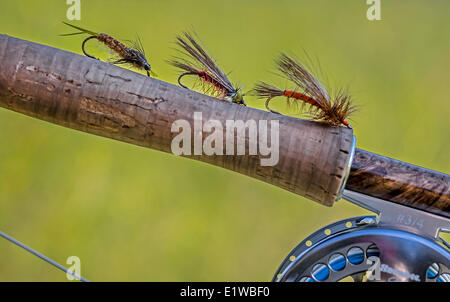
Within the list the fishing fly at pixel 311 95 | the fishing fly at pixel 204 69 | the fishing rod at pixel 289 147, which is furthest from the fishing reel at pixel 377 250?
the fishing fly at pixel 204 69

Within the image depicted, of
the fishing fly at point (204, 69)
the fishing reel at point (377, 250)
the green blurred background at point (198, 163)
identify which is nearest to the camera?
the fishing reel at point (377, 250)

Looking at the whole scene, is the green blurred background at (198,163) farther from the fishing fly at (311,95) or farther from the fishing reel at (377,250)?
the fishing reel at (377,250)

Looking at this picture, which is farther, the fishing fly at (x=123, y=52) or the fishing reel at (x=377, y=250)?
the fishing fly at (x=123, y=52)

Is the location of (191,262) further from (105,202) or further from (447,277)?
(447,277)

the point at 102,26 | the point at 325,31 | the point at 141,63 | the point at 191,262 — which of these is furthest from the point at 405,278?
the point at 102,26

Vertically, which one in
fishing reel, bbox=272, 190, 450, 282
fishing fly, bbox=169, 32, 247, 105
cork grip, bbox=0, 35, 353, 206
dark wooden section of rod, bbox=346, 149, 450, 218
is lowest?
fishing reel, bbox=272, 190, 450, 282

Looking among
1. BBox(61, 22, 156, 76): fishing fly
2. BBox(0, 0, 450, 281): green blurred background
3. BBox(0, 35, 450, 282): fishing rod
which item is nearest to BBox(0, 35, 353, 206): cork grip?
BBox(0, 35, 450, 282): fishing rod

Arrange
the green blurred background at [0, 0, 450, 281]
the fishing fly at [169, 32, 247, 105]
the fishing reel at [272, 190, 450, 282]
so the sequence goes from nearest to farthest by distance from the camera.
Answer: the fishing reel at [272, 190, 450, 282] < the fishing fly at [169, 32, 247, 105] < the green blurred background at [0, 0, 450, 281]

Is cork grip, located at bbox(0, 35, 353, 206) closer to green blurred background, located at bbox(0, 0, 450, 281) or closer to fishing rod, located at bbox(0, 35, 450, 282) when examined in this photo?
fishing rod, located at bbox(0, 35, 450, 282)
